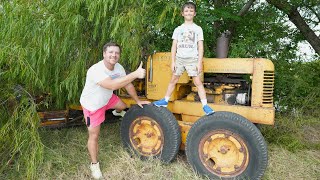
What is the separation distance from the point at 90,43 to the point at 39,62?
2.20ft

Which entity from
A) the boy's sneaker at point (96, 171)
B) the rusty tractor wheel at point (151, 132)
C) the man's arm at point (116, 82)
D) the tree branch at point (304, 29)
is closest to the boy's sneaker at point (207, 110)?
the rusty tractor wheel at point (151, 132)

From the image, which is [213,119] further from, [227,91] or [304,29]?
[304,29]

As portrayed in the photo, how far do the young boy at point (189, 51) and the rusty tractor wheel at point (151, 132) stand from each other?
1.43 feet

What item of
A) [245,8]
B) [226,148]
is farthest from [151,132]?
[245,8]

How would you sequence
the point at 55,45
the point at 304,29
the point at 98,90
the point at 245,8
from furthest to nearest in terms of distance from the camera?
the point at 304,29 < the point at 245,8 < the point at 55,45 < the point at 98,90

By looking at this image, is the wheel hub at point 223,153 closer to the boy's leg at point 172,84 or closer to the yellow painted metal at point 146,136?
the yellow painted metal at point 146,136

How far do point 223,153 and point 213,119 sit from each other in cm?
38

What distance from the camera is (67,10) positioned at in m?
3.78

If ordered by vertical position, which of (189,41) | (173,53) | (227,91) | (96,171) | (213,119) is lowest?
(96,171)

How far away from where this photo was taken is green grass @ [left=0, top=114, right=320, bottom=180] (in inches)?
140

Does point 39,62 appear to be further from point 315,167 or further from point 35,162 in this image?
point 315,167

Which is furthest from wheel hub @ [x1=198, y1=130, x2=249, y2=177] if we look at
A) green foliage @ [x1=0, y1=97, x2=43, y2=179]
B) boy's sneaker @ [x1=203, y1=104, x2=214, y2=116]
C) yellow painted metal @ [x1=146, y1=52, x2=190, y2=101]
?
green foliage @ [x1=0, y1=97, x2=43, y2=179]

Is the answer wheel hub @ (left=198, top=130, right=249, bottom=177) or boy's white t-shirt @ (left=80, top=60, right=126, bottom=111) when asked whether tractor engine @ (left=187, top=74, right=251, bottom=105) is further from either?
boy's white t-shirt @ (left=80, top=60, right=126, bottom=111)

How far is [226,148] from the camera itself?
3426 millimetres
